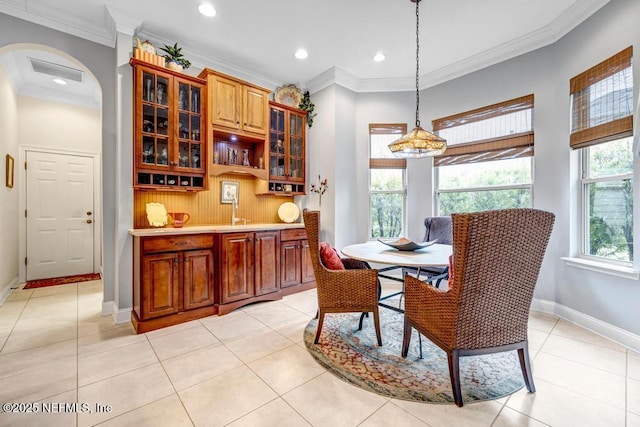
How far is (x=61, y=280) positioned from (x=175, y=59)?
3853 millimetres

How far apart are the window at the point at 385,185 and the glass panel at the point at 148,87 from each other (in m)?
2.91

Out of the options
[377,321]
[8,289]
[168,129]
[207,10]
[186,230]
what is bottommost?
[8,289]

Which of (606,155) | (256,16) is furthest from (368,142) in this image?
(606,155)

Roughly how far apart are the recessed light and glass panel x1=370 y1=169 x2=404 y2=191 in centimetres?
283

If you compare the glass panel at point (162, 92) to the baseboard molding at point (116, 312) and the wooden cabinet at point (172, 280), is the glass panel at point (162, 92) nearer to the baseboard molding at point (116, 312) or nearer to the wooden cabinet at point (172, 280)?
the wooden cabinet at point (172, 280)

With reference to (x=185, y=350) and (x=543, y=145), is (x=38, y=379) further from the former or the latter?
(x=543, y=145)

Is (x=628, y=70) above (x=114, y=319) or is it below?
above

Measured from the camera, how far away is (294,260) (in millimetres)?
3742

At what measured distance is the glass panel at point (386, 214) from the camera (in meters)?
4.38

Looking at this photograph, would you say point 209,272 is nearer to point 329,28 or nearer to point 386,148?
point 329,28

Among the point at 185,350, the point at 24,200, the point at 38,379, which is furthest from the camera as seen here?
the point at 24,200

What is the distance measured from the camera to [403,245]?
2.54 m

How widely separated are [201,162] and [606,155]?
4.14 metres

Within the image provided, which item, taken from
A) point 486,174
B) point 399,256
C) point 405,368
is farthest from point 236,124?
point 486,174
